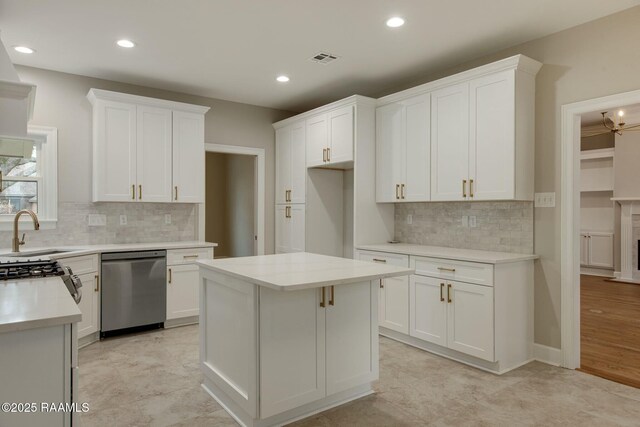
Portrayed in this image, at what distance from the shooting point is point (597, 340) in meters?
3.80

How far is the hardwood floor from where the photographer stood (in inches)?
Result: 122

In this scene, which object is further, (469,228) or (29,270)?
(469,228)

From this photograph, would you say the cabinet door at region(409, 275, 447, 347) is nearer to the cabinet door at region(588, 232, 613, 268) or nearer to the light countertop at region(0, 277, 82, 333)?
the light countertop at region(0, 277, 82, 333)

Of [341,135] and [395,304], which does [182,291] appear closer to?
[395,304]

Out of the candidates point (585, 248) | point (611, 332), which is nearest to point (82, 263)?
point (611, 332)

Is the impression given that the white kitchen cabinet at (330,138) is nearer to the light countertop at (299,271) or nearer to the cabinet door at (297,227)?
the cabinet door at (297,227)

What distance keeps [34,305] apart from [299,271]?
1.25m

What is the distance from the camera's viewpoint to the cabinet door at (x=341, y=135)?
4.38 m

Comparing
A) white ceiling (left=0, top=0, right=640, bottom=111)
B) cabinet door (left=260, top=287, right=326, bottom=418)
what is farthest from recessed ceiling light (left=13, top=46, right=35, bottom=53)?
cabinet door (left=260, top=287, right=326, bottom=418)

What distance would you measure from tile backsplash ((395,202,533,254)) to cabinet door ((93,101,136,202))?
301 cm

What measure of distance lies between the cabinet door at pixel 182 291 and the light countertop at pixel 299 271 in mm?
1746

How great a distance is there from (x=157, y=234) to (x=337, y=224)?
7.36 ft

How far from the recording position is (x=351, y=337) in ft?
8.29

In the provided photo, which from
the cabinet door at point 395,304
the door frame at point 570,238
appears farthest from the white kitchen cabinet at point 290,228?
the door frame at point 570,238
